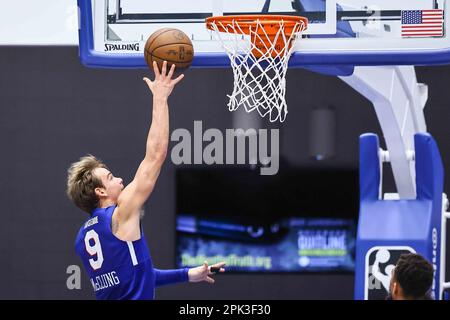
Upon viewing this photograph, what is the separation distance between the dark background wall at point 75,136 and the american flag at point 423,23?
440 centimetres

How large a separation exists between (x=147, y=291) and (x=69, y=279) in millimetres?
5267

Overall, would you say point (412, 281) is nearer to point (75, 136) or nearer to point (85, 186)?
point (85, 186)

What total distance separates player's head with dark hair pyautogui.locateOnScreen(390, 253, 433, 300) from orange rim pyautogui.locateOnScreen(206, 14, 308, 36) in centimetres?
170

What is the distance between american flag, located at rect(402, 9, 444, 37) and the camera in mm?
5273

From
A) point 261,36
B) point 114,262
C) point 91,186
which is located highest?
point 261,36

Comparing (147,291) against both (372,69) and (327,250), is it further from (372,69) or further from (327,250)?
(327,250)

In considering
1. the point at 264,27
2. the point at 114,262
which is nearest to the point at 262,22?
the point at 264,27

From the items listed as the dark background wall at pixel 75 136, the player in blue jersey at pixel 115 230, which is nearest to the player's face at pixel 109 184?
the player in blue jersey at pixel 115 230

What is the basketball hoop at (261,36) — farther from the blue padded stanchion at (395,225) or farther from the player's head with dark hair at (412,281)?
the player's head with dark hair at (412,281)

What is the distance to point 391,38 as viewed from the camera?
5312mm

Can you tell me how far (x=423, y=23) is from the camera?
5.33 meters

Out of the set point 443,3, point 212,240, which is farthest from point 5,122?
point 443,3

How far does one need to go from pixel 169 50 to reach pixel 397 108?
2.06 meters
